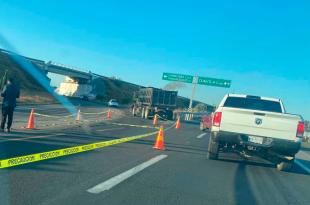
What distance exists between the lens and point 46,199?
20.0ft

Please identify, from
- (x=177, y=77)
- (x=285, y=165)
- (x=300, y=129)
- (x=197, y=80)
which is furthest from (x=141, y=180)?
(x=177, y=77)

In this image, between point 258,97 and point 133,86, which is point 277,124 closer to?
point 258,97

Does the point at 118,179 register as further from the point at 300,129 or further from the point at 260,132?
the point at 300,129

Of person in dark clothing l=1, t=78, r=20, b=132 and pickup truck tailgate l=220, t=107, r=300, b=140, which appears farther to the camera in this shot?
person in dark clothing l=1, t=78, r=20, b=132

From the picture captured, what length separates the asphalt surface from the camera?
6547 millimetres

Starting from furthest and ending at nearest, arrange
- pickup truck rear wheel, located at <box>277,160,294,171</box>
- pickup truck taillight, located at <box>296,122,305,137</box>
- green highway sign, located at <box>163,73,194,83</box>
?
green highway sign, located at <box>163,73,194,83</box>, pickup truck rear wheel, located at <box>277,160,294,171</box>, pickup truck taillight, located at <box>296,122,305,137</box>

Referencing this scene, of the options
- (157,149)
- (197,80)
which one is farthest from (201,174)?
(197,80)

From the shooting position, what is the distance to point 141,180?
816 centimetres

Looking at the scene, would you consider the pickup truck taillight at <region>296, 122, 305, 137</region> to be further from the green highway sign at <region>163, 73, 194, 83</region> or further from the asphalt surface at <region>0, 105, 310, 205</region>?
the green highway sign at <region>163, 73, 194, 83</region>

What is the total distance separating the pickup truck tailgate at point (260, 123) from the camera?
11.1 meters

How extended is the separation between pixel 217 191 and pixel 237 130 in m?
3.69

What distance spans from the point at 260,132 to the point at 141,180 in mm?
4328

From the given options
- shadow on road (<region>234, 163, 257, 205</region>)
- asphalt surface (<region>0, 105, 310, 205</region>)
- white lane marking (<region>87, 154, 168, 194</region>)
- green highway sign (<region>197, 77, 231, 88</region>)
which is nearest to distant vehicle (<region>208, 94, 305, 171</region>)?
asphalt surface (<region>0, 105, 310, 205</region>)

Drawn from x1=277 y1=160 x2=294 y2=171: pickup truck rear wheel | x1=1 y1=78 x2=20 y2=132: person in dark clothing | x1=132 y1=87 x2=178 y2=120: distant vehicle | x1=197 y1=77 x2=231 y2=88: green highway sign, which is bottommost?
x1=277 y1=160 x2=294 y2=171: pickup truck rear wheel
